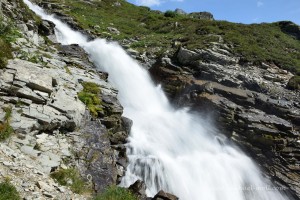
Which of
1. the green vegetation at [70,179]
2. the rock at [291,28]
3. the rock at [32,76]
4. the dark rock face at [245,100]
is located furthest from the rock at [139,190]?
the rock at [291,28]

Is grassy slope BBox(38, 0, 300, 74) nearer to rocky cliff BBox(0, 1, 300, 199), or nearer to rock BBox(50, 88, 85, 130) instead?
rocky cliff BBox(0, 1, 300, 199)

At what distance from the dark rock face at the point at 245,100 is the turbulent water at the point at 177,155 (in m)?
0.97

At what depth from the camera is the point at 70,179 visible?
36.9ft

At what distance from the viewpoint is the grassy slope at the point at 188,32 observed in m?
32.8

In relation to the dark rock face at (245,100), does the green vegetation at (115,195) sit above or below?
below

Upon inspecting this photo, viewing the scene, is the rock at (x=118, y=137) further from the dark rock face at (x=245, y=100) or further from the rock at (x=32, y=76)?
the dark rock face at (x=245, y=100)

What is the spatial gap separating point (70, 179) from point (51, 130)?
A: 2.77m

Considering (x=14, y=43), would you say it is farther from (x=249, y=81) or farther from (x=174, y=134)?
(x=249, y=81)

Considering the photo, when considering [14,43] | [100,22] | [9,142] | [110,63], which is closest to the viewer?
[9,142]

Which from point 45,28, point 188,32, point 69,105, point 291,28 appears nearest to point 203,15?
point 291,28

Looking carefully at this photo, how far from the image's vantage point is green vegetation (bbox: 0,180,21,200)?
332 inches

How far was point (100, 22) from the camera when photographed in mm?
44875

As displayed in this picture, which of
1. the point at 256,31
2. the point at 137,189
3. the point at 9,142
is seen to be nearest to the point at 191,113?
the point at 137,189

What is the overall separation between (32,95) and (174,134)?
37.8 ft
